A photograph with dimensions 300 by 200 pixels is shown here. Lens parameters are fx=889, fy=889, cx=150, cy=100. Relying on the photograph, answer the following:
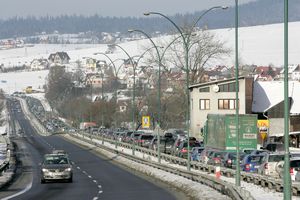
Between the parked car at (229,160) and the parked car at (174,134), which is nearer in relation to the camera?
the parked car at (229,160)

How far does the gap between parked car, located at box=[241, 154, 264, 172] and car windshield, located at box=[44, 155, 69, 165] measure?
993cm

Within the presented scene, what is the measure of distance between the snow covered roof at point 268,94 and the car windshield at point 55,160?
159 ft

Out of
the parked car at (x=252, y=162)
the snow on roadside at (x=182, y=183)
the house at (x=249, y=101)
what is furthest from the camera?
the house at (x=249, y=101)

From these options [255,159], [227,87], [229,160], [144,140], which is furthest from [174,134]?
[255,159]

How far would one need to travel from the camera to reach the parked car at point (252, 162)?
47862 mm

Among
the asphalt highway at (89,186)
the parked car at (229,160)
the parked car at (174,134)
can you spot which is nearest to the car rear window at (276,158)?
the asphalt highway at (89,186)

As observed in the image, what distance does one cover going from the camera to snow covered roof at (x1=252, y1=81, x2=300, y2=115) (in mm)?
97062

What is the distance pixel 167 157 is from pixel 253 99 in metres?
36.6

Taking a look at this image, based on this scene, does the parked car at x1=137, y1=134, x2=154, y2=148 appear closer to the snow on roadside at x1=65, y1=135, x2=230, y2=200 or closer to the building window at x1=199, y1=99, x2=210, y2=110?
the building window at x1=199, y1=99, x2=210, y2=110

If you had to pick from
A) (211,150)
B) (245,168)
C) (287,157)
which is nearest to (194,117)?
(211,150)

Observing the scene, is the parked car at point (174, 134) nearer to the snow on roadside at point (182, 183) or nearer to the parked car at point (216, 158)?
the snow on roadside at point (182, 183)

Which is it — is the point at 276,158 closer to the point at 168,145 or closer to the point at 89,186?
the point at 89,186

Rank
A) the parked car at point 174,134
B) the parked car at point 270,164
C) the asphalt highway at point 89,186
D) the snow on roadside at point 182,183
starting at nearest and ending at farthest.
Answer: the snow on roadside at point 182,183 < the asphalt highway at point 89,186 < the parked car at point 270,164 < the parked car at point 174,134

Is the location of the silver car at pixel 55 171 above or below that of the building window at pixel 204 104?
below
